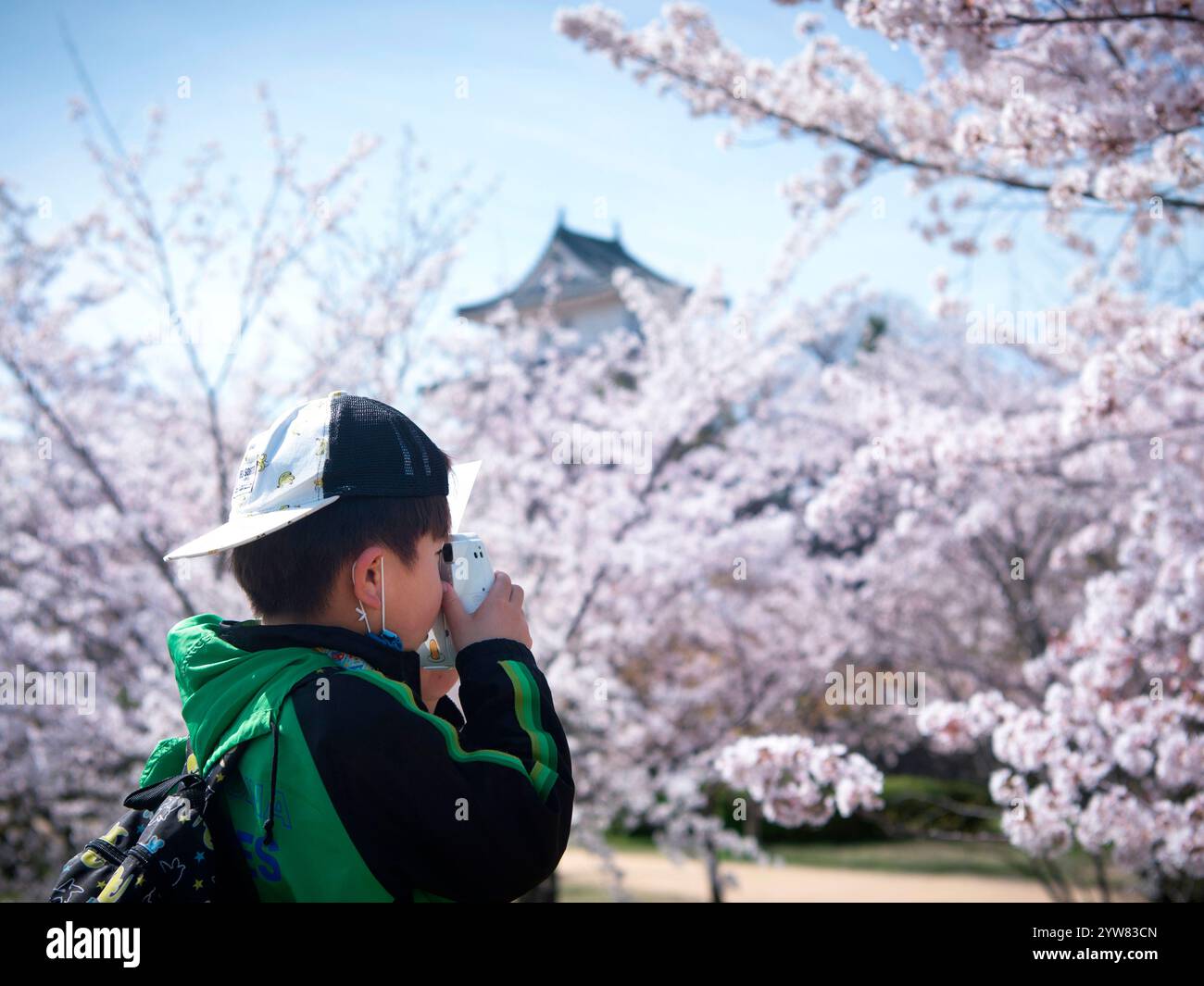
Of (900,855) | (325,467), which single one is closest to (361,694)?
(325,467)

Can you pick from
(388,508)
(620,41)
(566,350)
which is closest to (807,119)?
(620,41)

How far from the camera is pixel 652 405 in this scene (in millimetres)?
6363

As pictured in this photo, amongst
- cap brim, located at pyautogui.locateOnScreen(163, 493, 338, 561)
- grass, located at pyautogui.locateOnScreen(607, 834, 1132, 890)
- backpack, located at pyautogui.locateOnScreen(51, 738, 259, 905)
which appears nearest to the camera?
backpack, located at pyautogui.locateOnScreen(51, 738, 259, 905)

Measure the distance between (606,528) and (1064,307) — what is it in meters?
2.99

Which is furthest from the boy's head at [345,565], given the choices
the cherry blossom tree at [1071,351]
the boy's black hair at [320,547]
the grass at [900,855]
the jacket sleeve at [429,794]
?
the grass at [900,855]

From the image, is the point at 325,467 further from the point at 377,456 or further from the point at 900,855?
the point at 900,855

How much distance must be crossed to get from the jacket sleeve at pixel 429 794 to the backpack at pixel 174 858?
15cm

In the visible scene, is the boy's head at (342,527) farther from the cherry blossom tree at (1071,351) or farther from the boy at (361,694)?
the cherry blossom tree at (1071,351)

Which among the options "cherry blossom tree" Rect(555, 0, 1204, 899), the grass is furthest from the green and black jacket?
the grass

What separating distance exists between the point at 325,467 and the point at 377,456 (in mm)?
66

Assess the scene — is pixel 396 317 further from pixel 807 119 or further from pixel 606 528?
pixel 807 119

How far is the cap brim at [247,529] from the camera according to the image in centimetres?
116

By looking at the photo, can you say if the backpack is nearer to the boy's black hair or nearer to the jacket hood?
→ the jacket hood

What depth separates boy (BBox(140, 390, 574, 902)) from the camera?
105cm
